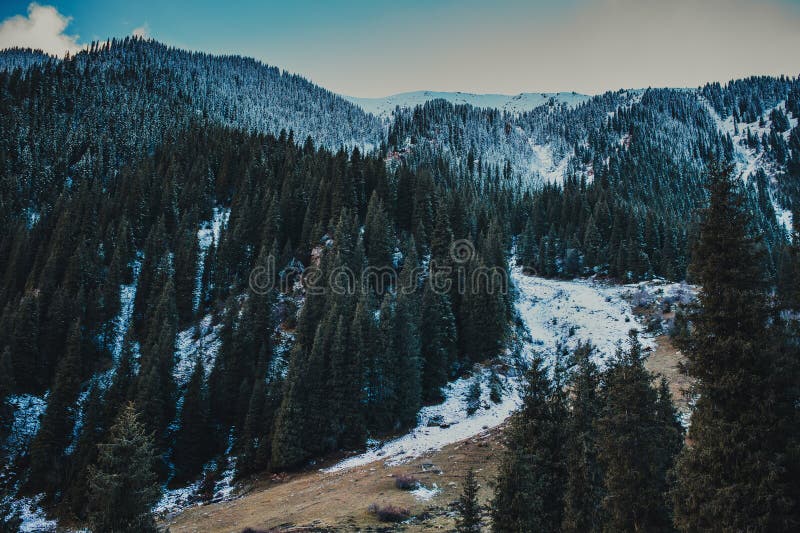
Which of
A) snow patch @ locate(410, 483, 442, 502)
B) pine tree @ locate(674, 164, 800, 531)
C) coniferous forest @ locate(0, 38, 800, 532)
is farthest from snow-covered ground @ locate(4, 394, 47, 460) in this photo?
pine tree @ locate(674, 164, 800, 531)

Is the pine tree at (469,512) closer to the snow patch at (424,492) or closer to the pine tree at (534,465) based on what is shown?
the pine tree at (534,465)

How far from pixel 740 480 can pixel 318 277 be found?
5866 cm

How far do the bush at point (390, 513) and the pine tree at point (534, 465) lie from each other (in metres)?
8.84

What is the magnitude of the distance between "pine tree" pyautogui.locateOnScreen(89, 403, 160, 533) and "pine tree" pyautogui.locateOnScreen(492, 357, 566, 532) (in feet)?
45.3

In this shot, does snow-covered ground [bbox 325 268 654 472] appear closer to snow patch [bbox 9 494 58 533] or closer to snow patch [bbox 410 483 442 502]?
snow patch [bbox 410 483 442 502]

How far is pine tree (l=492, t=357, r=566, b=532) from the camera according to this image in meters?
16.7

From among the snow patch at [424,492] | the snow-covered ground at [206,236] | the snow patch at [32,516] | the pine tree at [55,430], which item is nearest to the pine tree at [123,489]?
the snow patch at [424,492]

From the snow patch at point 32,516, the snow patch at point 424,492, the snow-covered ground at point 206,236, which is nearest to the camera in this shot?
the snow patch at point 424,492

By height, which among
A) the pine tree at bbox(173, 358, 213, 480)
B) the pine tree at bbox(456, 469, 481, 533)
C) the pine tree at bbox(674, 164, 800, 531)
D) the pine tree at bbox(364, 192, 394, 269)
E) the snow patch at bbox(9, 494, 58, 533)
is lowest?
the snow patch at bbox(9, 494, 58, 533)

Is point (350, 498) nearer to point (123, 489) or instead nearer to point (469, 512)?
point (123, 489)

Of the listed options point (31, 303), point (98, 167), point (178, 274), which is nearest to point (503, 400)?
point (178, 274)

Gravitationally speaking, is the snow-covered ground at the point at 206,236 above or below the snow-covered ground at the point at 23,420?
above

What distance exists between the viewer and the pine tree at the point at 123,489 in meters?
17.6

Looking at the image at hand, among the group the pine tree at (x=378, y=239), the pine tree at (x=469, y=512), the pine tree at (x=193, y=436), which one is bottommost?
the pine tree at (x=193, y=436)
